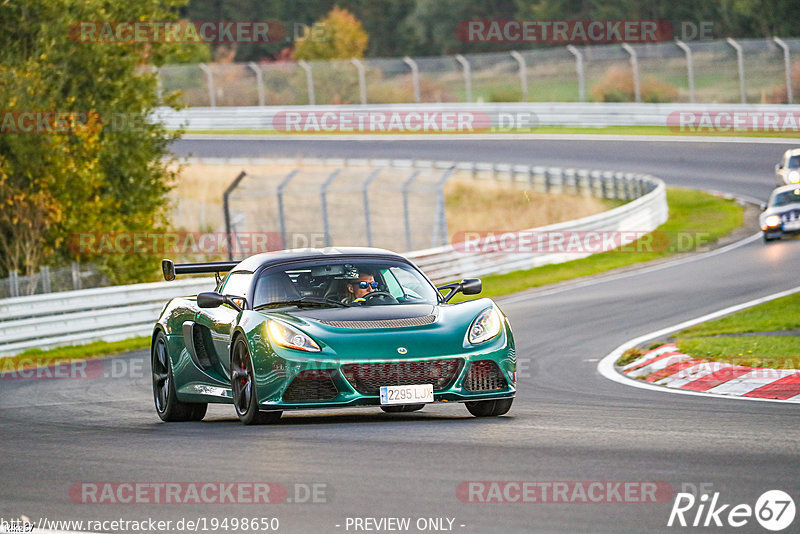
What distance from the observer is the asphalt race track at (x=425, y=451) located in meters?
6.35

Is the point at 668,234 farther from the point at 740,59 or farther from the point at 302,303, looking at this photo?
the point at 302,303

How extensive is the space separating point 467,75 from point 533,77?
99.3 inches

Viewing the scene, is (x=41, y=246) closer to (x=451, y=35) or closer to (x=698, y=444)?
(x=698, y=444)

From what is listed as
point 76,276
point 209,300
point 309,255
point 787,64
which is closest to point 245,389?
point 209,300

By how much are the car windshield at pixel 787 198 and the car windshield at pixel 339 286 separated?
17.1 m

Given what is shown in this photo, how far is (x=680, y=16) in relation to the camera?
237 feet

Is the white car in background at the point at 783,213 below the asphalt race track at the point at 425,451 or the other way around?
below

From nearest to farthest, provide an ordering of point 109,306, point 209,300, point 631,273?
point 209,300 → point 109,306 → point 631,273

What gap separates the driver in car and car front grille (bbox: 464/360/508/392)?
4.01 feet

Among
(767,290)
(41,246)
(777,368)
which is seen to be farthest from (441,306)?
(41,246)

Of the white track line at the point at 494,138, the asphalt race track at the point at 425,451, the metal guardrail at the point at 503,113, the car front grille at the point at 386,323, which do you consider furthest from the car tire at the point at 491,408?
the metal guardrail at the point at 503,113

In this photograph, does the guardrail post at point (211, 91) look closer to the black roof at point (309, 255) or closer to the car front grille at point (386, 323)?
the black roof at point (309, 255)

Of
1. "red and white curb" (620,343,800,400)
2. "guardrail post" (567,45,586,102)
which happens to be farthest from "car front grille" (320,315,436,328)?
"guardrail post" (567,45,586,102)

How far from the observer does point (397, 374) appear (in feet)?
30.3
